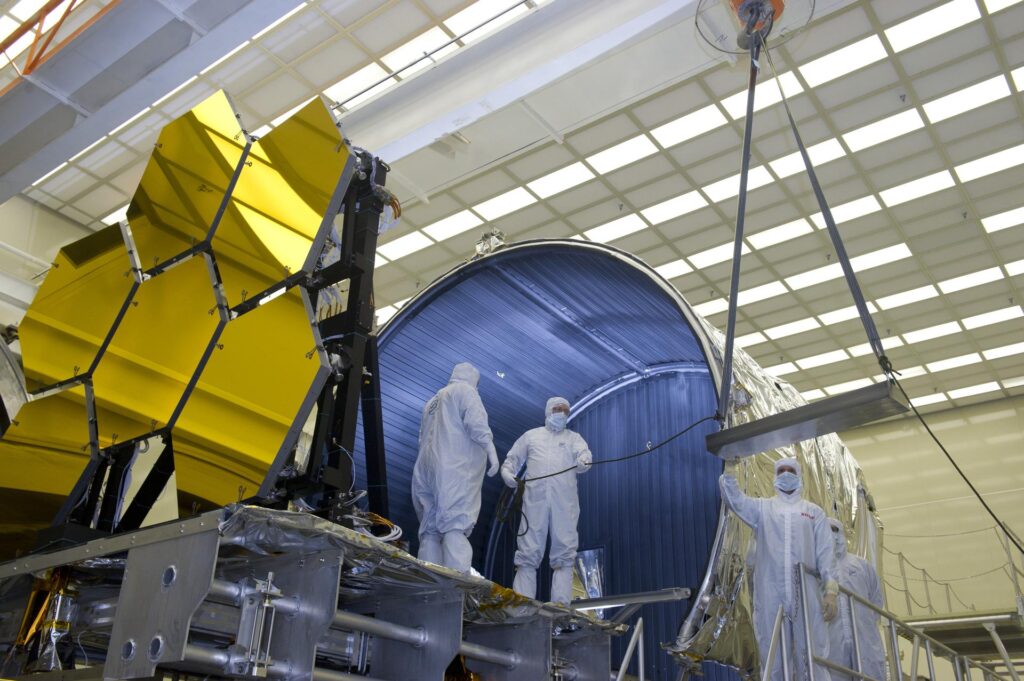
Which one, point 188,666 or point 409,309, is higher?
point 409,309

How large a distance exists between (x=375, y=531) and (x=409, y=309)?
2.50m

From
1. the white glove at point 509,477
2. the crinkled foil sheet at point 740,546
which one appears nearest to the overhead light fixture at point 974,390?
the crinkled foil sheet at point 740,546

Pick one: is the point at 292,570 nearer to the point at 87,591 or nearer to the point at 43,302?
the point at 87,591

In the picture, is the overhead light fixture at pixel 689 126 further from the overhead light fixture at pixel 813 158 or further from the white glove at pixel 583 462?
the white glove at pixel 583 462

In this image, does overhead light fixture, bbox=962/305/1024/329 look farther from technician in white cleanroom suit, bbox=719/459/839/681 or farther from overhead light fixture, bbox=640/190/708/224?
technician in white cleanroom suit, bbox=719/459/839/681

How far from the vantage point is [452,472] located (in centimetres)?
636

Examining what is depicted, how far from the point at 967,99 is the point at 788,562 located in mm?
7763

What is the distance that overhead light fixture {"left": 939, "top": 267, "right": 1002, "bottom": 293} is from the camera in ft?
46.8

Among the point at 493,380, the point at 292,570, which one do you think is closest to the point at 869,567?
the point at 493,380

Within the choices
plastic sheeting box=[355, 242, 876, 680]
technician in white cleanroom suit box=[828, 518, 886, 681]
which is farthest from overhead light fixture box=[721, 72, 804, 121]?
technician in white cleanroom suit box=[828, 518, 886, 681]

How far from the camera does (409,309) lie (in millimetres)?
7223

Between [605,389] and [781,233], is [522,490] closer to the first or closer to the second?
[605,389]

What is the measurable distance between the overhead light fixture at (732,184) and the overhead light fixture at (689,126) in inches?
38.3

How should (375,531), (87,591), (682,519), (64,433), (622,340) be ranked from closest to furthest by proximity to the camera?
(87,591)
(64,433)
(375,531)
(682,519)
(622,340)
